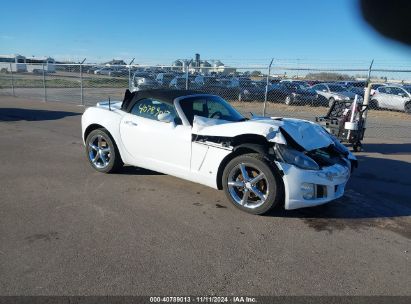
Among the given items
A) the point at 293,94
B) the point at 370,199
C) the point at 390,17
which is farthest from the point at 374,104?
the point at 390,17

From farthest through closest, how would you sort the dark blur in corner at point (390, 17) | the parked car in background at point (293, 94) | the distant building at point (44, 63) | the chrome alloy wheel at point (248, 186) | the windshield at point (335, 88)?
1. the windshield at point (335, 88)
2. the parked car in background at point (293, 94)
3. the distant building at point (44, 63)
4. the chrome alloy wheel at point (248, 186)
5. the dark blur in corner at point (390, 17)

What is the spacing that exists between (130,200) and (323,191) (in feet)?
7.55

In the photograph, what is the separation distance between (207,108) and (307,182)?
2.04 meters

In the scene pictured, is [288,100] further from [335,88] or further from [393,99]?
[393,99]

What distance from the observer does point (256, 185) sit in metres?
4.48

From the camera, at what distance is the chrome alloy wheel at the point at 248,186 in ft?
14.5

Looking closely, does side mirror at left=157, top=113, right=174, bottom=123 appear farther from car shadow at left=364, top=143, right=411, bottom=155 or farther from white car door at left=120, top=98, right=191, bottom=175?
car shadow at left=364, top=143, right=411, bottom=155

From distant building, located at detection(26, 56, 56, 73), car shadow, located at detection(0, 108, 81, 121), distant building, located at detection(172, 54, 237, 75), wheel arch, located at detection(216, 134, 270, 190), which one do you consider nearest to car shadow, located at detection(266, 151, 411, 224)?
wheel arch, located at detection(216, 134, 270, 190)

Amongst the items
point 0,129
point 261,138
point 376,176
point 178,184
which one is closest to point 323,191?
point 261,138

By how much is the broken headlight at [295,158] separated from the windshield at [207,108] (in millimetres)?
1351

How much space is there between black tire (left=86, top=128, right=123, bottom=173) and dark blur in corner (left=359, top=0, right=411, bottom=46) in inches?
194

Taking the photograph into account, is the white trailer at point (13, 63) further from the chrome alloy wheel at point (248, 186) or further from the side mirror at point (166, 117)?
the chrome alloy wheel at point (248, 186)

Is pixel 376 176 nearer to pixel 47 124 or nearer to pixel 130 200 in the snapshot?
pixel 130 200

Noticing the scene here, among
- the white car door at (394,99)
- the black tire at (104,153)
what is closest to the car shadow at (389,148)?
the black tire at (104,153)
